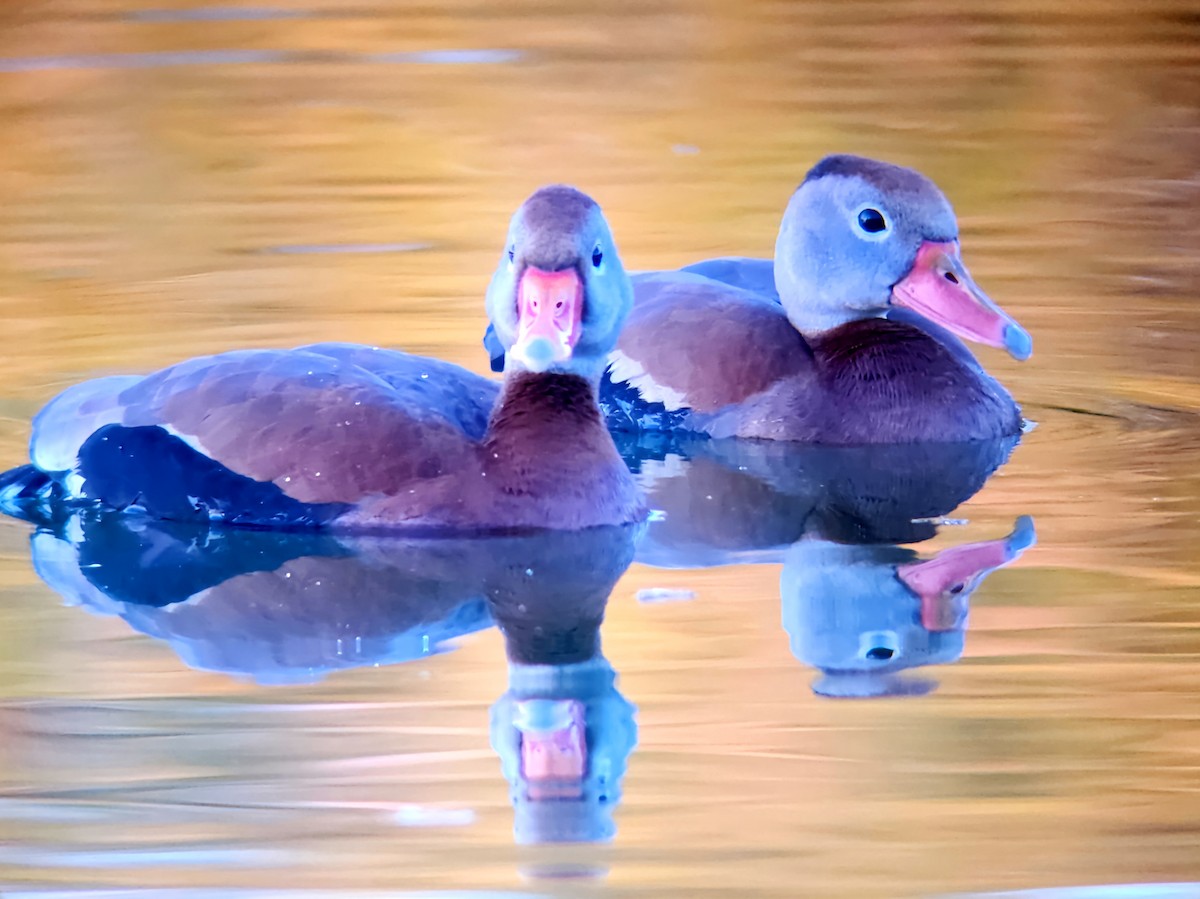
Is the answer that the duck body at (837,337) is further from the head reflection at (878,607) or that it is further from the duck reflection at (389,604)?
the duck reflection at (389,604)

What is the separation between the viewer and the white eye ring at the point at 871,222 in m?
8.94

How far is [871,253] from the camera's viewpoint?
8.97 meters

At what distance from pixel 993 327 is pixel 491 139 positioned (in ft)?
21.3

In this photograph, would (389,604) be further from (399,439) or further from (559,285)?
(559,285)

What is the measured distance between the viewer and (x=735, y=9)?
64.5 ft

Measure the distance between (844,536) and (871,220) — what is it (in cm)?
202

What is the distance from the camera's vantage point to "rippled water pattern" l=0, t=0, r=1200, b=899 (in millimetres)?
4863

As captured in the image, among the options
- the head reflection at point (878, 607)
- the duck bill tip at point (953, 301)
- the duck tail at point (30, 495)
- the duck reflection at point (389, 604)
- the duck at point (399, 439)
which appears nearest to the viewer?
the duck reflection at point (389, 604)

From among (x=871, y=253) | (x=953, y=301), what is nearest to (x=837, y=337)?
(x=871, y=253)

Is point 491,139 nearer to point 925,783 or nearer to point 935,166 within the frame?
point 935,166

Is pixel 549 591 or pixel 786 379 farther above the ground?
pixel 786 379

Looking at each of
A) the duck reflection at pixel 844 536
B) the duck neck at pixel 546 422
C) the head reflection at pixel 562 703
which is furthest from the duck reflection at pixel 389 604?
the duck reflection at pixel 844 536

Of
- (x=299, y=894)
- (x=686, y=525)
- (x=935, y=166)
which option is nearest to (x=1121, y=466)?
(x=686, y=525)

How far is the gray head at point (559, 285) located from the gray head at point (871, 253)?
210 centimetres
